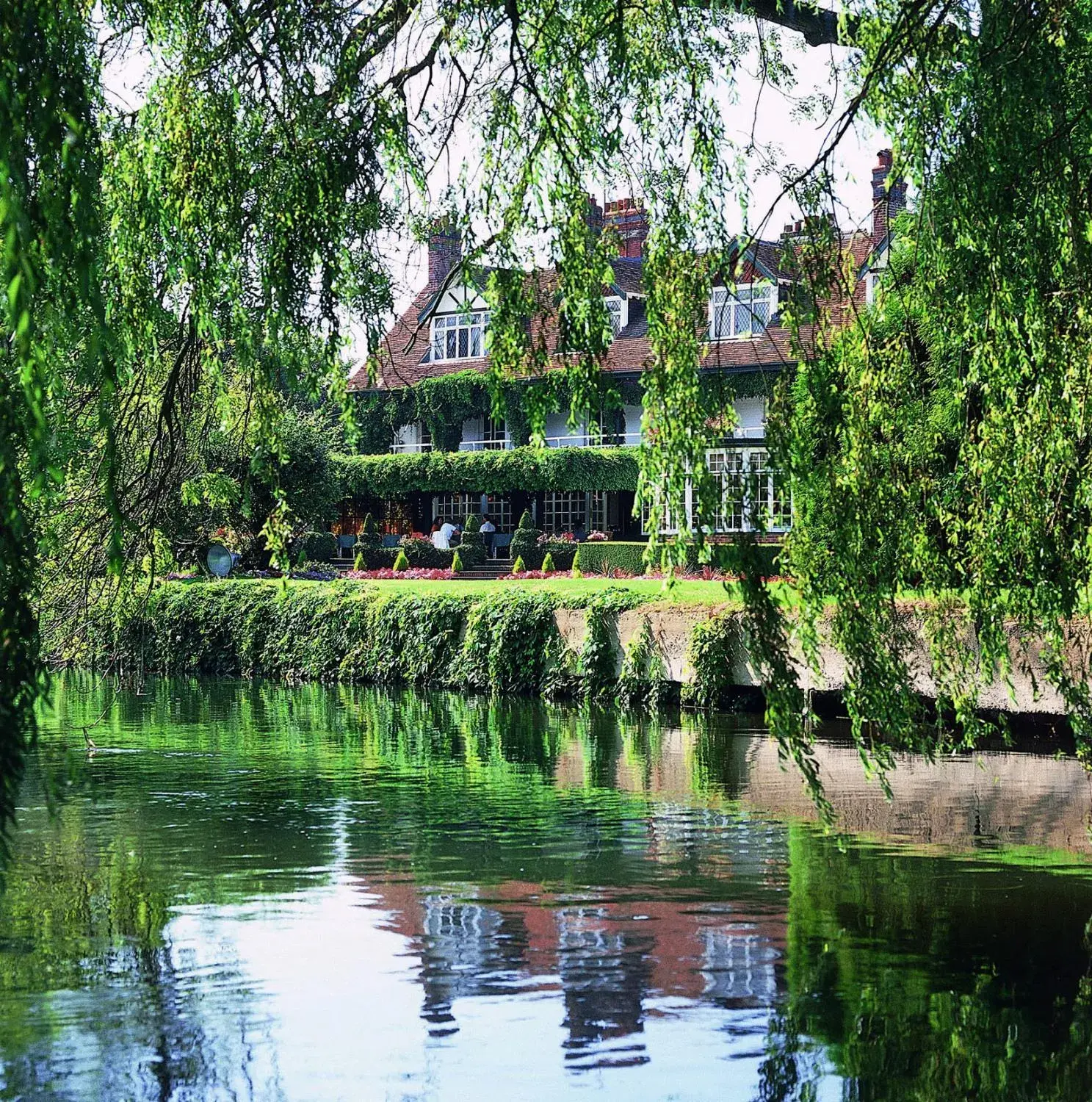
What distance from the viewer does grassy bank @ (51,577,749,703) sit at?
78.4 ft

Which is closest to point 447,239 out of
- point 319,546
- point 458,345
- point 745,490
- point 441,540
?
point 745,490

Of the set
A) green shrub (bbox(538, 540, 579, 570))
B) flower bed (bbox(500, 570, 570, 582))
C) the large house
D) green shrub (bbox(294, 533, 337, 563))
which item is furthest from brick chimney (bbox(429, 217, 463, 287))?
green shrub (bbox(294, 533, 337, 563))

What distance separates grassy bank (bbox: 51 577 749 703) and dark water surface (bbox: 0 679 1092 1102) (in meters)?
5.96

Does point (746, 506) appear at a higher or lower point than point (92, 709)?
higher

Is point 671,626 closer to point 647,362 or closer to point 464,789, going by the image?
point 464,789

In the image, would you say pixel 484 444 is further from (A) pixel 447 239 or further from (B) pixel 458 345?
(A) pixel 447 239

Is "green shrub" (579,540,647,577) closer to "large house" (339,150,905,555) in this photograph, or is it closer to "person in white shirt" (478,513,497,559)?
"large house" (339,150,905,555)

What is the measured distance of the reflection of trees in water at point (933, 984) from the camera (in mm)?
7246

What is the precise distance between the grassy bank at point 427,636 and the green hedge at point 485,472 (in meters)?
15.9

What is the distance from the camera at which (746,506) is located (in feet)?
25.8

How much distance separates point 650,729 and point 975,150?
14107 mm

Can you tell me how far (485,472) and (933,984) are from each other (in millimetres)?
42154

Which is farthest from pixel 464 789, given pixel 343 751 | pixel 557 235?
pixel 557 235

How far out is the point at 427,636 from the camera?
27.6 meters
